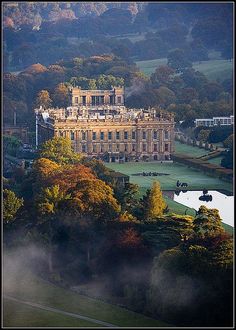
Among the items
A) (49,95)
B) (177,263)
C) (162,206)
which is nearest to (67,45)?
(49,95)

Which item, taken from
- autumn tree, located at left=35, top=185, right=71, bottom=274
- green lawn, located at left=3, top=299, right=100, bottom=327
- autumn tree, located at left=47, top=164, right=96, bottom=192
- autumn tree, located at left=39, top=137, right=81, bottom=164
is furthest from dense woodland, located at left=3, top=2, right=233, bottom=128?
green lawn, located at left=3, top=299, right=100, bottom=327

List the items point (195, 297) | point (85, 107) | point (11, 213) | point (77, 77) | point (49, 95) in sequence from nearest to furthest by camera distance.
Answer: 1. point (195, 297)
2. point (11, 213)
3. point (85, 107)
4. point (49, 95)
5. point (77, 77)

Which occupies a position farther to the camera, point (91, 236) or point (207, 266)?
point (91, 236)

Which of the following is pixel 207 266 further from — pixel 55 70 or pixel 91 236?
pixel 55 70

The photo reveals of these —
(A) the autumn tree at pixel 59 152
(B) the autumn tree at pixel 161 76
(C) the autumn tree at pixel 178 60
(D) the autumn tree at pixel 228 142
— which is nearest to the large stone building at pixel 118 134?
(D) the autumn tree at pixel 228 142

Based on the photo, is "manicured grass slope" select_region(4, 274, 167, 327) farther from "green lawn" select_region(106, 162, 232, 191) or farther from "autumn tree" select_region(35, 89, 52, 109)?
"autumn tree" select_region(35, 89, 52, 109)
